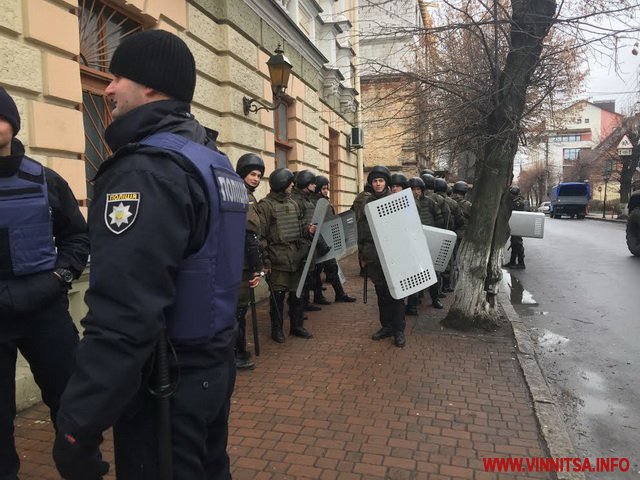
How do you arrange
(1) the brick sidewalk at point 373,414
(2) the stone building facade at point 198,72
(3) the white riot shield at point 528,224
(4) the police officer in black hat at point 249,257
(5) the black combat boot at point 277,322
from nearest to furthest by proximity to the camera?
(1) the brick sidewalk at point 373,414 → (2) the stone building facade at point 198,72 → (4) the police officer in black hat at point 249,257 → (5) the black combat boot at point 277,322 → (3) the white riot shield at point 528,224

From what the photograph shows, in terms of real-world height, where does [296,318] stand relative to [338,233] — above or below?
below

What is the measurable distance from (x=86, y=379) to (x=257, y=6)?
7694 mm

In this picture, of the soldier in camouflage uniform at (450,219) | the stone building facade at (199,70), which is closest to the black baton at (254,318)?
the stone building facade at (199,70)

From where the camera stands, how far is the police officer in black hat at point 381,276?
5156mm

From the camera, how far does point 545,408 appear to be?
3.50 meters

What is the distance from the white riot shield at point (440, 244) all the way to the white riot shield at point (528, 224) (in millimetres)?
4394

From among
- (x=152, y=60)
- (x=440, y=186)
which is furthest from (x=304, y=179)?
(x=152, y=60)

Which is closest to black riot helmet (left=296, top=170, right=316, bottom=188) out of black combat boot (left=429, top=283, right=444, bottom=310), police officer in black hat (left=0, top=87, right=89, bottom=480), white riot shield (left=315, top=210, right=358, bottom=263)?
white riot shield (left=315, top=210, right=358, bottom=263)

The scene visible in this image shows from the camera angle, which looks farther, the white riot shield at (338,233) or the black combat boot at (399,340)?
the white riot shield at (338,233)

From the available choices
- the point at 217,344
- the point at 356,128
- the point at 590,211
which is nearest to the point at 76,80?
the point at 217,344

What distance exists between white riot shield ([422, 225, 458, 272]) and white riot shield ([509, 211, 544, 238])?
14.4 ft

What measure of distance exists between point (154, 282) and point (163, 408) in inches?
15.4

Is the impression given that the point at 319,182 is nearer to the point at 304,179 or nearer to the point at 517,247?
the point at 304,179

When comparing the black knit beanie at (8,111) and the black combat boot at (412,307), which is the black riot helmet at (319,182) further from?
the black knit beanie at (8,111)
